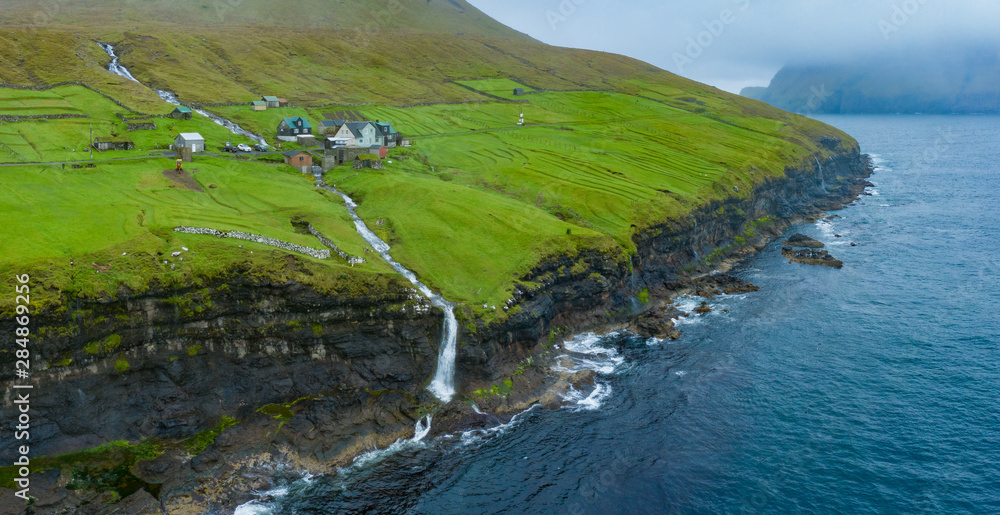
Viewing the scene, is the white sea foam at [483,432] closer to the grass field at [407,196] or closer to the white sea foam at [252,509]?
the grass field at [407,196]

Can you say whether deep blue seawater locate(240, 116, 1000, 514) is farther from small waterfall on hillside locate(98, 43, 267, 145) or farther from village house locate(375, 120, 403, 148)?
small waterfall on hillside locate(98, 43, 267, 145)

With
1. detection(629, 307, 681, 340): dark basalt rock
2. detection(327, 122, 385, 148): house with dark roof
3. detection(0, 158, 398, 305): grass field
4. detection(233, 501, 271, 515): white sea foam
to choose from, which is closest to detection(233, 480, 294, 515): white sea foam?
detection(233, 501, 271, 515): white sea foam

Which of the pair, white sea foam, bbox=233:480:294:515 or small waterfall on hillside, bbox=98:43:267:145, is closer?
white sea foam, bbox=233:480:294:515

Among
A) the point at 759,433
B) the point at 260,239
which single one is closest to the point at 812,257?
the point at 759,433

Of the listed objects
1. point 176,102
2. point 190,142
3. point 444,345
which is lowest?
point 444,345

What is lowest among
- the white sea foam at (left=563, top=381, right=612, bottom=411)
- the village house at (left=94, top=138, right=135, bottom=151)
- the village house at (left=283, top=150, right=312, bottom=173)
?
the white sea foam at (left=563, top=381, right=612, bottom=411)

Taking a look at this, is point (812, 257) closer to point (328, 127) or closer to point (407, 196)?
point (407, 196)

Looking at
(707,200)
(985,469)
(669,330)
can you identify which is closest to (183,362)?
(669,330)
